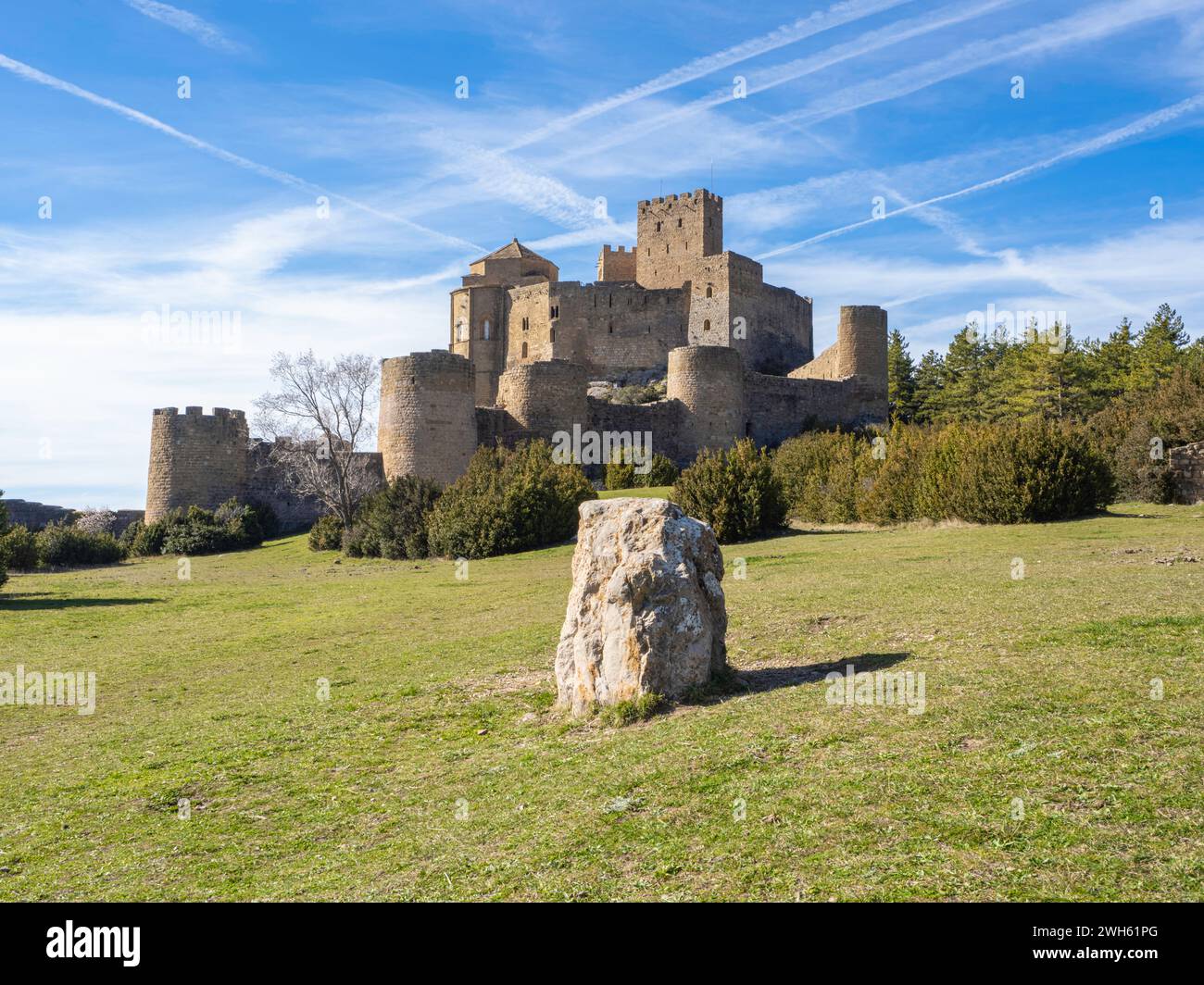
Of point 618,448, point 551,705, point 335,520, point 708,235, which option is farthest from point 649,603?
point 708,235

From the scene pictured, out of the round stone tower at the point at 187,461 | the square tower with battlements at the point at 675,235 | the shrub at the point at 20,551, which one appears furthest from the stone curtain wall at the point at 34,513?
the square tower with battlements at the point at 675,235

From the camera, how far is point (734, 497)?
22500 millimetres

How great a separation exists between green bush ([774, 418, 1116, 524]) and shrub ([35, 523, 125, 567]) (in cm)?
2180

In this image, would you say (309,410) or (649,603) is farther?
(309,410)

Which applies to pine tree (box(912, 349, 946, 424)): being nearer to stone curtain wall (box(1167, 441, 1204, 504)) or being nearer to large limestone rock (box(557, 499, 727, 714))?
stone curtain wall (box(1167, 441, 1204, 504))

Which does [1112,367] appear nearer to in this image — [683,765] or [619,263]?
[619,263]

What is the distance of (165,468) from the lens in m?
37.8

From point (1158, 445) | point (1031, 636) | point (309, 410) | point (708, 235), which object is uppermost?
point (708, 235)

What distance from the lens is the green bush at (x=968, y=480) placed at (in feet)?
65.1

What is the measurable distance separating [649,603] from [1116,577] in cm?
645

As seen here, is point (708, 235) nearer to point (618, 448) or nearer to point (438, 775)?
point (618, 448)

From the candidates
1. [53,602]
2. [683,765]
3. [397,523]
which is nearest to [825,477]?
[397,523]

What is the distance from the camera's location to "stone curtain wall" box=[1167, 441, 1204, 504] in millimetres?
22859

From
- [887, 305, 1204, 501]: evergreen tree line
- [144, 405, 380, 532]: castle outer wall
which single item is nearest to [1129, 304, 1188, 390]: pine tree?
[887, 305, 1204, 501]: evergreen tree line
